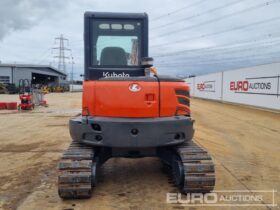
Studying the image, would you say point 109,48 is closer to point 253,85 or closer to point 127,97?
point 127,97

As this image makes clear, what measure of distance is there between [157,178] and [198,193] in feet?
3.40

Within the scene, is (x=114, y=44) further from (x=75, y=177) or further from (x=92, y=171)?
(x=75, y=177)

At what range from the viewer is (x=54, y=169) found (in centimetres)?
653

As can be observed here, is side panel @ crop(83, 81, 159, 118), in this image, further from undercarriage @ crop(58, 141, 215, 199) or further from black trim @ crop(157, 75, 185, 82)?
undercarriage @ crop(58, 141, 215, 199)

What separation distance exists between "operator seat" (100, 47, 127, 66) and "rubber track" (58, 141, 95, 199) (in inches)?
74.7

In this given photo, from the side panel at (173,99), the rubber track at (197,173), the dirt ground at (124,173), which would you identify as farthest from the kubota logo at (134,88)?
the dirt ground at (124,173)

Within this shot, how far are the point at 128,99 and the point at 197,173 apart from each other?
146 centimetres

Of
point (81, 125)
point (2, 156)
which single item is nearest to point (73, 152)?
point (81, 125)

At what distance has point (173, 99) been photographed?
5191 millimetres

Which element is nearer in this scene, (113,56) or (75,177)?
(75,177)

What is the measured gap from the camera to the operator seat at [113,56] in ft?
20.1

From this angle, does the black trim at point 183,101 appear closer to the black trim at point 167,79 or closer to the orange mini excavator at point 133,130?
the orange mini excavator at point 133,130

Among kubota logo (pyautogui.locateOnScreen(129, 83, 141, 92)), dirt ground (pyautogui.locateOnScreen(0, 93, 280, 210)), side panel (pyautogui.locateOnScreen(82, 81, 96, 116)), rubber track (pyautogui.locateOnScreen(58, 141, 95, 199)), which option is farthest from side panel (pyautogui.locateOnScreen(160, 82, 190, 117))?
rubber track (pyautogui.locateOnScreen(58, 141, 95, 199))

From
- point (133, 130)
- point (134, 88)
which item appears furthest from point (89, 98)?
point (133, 130)
